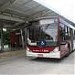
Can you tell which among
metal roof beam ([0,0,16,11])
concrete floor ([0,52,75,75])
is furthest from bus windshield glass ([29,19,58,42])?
metal roof beam ([0,0,16,11])

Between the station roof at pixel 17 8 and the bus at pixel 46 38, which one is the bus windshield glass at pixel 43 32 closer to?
the bus at pixel 46 38

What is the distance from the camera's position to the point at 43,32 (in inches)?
459

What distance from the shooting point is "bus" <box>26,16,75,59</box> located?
11164mm

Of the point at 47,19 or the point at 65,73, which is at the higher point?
the point at 47,19

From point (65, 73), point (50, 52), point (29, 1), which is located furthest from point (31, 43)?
point (65, 73)

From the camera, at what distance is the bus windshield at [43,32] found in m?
11.3

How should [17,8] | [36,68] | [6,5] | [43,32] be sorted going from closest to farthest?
[36,68], [43,32], [6,5], [17,8]

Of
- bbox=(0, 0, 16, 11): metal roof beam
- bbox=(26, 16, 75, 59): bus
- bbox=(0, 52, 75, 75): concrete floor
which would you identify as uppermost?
bbox=(0, 0, 16, 11): metal roof beam

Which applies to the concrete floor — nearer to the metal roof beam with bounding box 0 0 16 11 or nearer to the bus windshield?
the bus windshield

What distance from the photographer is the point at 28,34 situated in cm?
1215

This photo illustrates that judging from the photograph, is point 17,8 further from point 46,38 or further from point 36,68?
point 36,68

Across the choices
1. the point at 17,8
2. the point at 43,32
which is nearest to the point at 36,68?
the point at 43,32

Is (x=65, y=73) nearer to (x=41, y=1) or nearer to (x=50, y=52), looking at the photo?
(x=50, y=52)

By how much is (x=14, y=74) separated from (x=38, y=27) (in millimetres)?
4847
